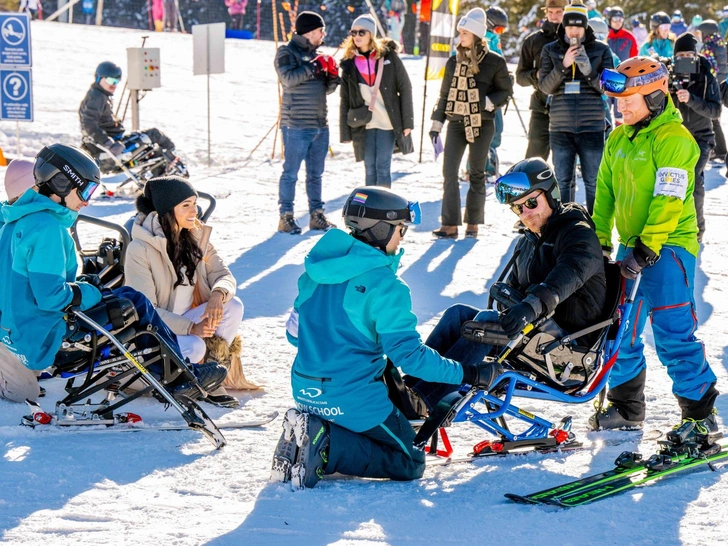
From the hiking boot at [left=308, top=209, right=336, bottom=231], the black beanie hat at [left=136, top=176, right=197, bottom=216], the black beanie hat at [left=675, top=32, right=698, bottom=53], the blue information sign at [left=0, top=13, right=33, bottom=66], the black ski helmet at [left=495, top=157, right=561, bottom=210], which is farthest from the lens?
the blue information sign at [left=0, top=13, right=33, bottom=66]

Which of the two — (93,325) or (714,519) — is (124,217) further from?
(714,519)

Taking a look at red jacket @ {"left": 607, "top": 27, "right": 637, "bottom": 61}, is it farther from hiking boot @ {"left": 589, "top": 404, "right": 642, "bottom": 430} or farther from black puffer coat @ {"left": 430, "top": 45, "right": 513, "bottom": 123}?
hiking boot @ {"left": 589, "top": 404, "right": 642, "bottom": 430}

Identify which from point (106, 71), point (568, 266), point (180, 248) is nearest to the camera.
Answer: point (568, 266)

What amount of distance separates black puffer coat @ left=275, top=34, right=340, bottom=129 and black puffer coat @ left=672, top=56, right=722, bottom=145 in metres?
3.05

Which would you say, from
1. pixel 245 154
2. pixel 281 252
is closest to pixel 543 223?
pixel 281 252

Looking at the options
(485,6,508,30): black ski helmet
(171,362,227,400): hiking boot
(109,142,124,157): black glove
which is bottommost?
(171,362,227,400): hiking boot

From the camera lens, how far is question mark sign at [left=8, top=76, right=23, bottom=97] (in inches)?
468

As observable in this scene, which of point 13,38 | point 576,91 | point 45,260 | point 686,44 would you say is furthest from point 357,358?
point 13,38

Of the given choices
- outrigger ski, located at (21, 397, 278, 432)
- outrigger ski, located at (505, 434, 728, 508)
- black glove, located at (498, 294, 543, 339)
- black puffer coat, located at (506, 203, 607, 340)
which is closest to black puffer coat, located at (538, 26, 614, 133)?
black puffer coat, located at (506, 203, 607, 340)

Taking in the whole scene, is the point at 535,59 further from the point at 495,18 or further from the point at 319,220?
the point at 495,18

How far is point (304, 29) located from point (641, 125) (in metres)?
4.92

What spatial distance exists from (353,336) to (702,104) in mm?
5388

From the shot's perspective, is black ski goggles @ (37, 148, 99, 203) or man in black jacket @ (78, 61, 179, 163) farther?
man in black jacket @ (78, 61, 179, 163)

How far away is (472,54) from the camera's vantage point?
8.63m
